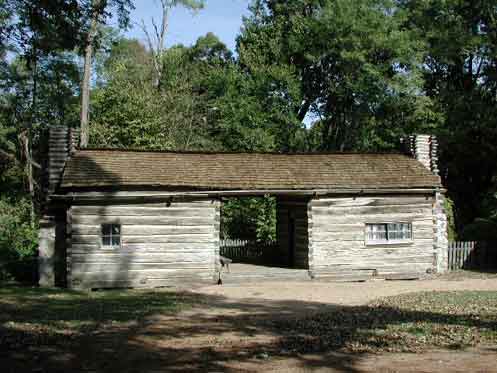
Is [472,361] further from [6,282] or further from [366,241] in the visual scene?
[6,282]

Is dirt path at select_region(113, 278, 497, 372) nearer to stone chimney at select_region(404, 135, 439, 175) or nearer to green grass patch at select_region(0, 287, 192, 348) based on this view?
green grass patch at select_region(0, 287, 192, 348)

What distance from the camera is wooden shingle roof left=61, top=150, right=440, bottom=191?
21.5m

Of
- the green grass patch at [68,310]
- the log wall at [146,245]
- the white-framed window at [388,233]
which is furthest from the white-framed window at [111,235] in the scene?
the white-framed window at [388,233]

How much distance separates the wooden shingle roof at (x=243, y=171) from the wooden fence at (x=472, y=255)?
14.2ft

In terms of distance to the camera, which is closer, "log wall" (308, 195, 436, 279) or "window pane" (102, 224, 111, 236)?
"window pane" (102, 224, 111, 236)

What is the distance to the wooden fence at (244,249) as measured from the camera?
94.5 feet

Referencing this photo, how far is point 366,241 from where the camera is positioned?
2348 cm

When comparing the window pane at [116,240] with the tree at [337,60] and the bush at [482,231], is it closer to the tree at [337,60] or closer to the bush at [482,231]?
the bush at [482,231]

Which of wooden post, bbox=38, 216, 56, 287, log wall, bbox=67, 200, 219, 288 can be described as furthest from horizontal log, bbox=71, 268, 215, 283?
wooden post, bbox=38, 216, 56, 287

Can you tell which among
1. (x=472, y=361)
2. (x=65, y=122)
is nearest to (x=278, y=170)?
(x=472, y=361)

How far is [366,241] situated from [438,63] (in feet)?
82.9

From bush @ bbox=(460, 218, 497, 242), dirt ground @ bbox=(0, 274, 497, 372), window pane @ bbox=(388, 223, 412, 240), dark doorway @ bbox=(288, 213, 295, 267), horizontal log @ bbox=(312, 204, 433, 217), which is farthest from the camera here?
bush @ bbox=(460, 218, 497, 242)

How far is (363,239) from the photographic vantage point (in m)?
23.4

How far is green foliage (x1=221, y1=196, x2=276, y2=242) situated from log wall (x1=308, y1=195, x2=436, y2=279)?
7253mm
